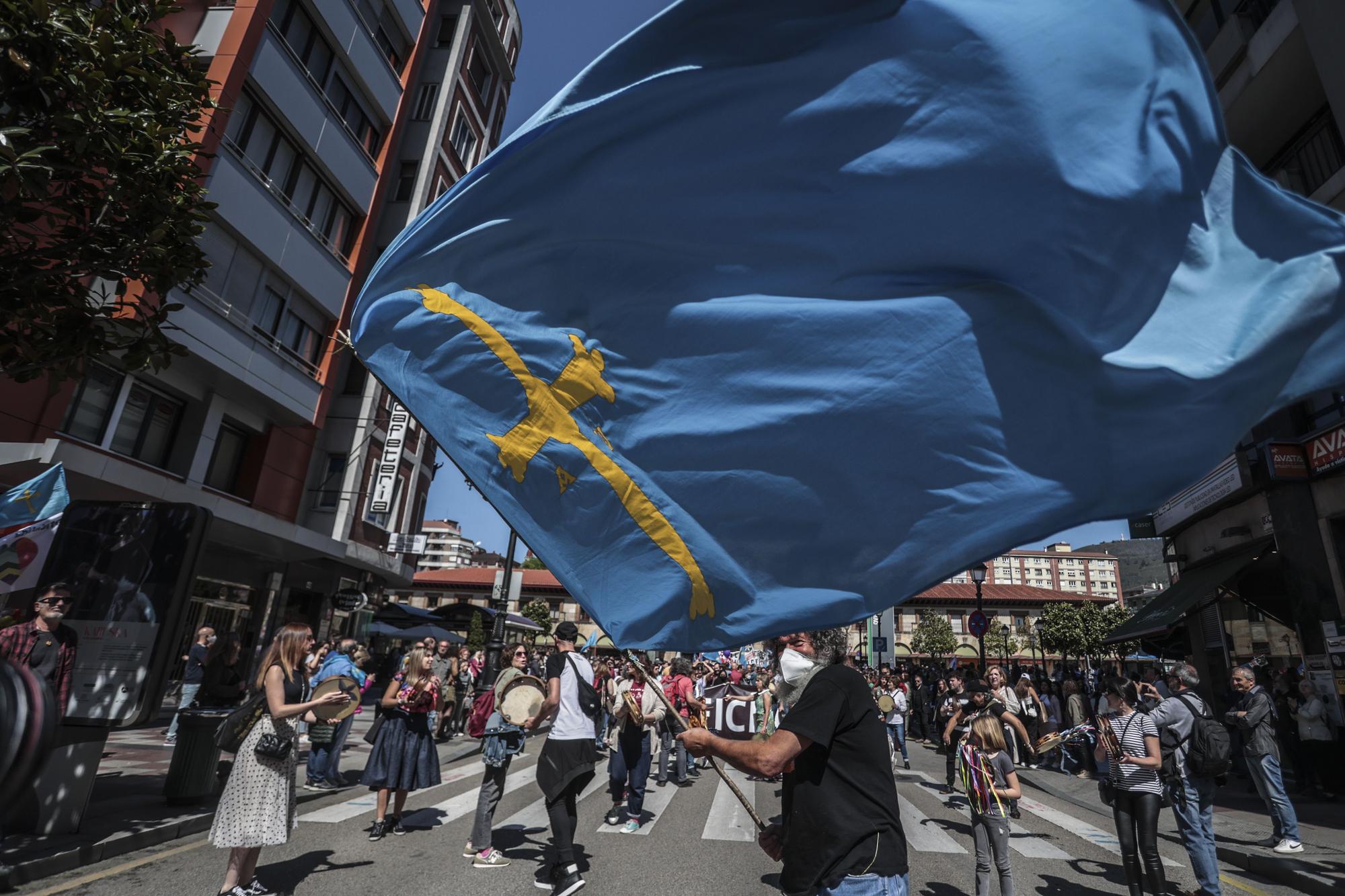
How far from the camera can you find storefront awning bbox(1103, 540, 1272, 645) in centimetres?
1602

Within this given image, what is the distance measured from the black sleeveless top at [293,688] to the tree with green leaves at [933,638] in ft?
225

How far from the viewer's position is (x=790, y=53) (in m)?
2.91

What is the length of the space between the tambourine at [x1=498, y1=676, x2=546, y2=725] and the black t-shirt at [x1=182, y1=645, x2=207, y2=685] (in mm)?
9118

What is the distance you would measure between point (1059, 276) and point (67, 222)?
8.12 meters

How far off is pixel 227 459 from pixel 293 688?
1597 cm

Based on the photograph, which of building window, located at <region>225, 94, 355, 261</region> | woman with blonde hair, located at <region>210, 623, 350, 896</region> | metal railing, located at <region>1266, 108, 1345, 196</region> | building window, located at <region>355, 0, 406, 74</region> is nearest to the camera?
woman with blonde hair, located at <region>210, 623, 350, 896</region>

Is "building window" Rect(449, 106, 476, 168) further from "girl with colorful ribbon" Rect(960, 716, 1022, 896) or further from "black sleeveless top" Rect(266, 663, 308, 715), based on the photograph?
"girl with colorful ribbon" Rect(960, 716, 1022, 896)

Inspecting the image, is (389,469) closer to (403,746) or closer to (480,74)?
(403,746)

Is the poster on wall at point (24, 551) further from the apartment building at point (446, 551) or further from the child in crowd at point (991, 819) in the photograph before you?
the apartment building at point (446, 551)

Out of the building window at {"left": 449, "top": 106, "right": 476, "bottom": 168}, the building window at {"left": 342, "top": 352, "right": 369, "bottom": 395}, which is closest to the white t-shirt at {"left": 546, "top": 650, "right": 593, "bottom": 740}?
the building window at {"left": 342, "top": 352, "right": 369, "bottom": 395}

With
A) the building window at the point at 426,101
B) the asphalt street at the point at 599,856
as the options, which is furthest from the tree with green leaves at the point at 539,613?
the asphalt street at the point at 599,856

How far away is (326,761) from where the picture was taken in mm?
10359

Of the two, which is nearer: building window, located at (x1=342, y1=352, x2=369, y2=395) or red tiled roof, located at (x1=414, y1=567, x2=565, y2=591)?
building window, located at (x1=342, y1=352, x2=369, y2=395)

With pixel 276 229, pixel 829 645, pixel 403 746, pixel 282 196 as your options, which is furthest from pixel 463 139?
pixel 829 645
